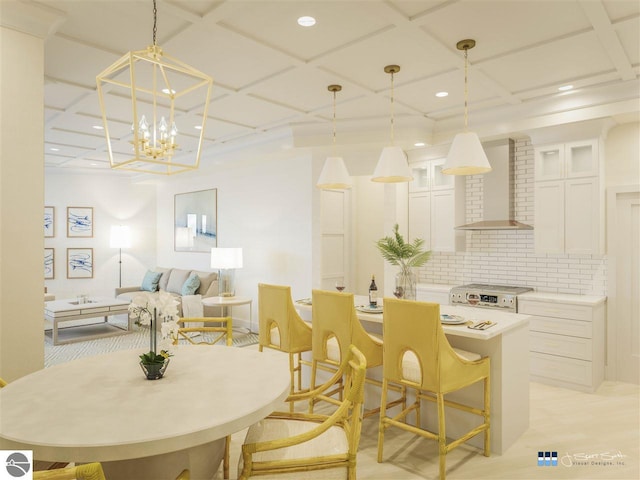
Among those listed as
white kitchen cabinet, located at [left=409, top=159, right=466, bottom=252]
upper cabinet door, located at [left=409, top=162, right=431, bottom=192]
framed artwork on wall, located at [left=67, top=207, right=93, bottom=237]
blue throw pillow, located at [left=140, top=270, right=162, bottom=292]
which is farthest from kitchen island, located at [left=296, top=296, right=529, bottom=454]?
framed artwork on wall, located at [left=67, top=207, right=93, bottom=237]

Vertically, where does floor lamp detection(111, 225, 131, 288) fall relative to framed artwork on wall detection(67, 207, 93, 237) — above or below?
below

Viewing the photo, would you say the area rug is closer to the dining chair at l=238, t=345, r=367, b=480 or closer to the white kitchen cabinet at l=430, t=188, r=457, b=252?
the white kitchen cabinet at l=430, t=188, r=457, b=252

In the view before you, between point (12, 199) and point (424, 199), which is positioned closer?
point (12, 199)

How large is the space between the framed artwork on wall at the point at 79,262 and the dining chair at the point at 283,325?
6.21 meters

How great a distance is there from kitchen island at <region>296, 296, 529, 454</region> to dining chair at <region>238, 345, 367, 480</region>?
113 cm

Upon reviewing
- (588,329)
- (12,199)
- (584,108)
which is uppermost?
(584,108)

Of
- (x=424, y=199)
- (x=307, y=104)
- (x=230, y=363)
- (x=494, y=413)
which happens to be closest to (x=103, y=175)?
(x=307, y=104)

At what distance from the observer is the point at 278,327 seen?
3.41m

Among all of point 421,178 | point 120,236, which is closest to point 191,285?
point 120,236

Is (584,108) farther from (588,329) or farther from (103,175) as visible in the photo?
(103,175)

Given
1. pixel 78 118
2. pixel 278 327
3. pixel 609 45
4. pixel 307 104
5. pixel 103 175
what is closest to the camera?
pixel 609 45

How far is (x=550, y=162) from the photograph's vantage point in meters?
4.47

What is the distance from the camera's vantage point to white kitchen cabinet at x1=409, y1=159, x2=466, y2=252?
521cm

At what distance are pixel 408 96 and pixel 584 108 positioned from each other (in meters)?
1.64
